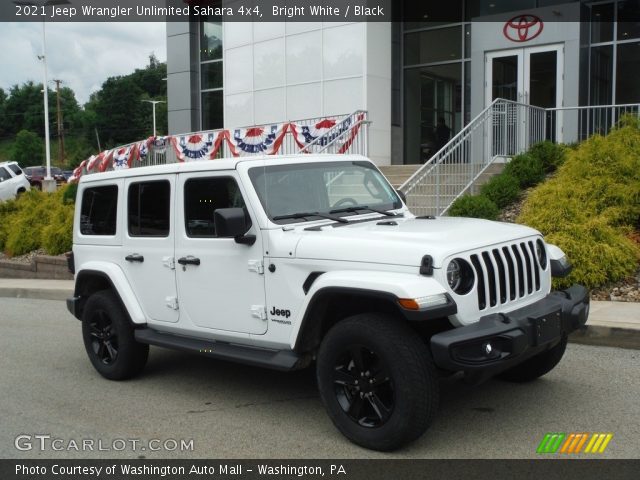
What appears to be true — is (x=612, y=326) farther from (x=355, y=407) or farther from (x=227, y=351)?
(x=227, y=351)

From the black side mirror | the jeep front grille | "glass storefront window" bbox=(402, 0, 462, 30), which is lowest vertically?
the jeep front grille

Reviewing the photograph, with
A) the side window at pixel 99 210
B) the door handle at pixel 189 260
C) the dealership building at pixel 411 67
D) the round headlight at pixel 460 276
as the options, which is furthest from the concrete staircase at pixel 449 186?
the round headlight at pixel 460 276

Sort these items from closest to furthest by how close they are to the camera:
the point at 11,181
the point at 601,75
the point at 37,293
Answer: the point at 37,293
the point at 601,75
the point at 11,181

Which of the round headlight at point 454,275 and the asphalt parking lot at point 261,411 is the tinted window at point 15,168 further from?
the round headlight at point 454,275

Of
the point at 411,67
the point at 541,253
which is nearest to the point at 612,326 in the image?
the point at 541,253

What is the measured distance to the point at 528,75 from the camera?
58.3ft

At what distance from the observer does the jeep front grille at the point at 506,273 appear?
442cm

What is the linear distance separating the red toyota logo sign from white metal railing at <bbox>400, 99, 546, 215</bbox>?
10.9 ft

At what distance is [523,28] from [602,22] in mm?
2110

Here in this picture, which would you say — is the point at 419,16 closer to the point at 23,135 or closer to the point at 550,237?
the point at 550,237

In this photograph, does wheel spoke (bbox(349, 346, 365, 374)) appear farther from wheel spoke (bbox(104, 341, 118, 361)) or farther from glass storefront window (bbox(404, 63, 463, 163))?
glass storefront window (bbox(404, 63, 463, 163))

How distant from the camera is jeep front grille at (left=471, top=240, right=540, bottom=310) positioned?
14.5ft

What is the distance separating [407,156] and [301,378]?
16.5 m
